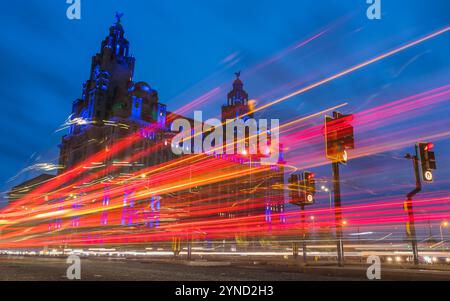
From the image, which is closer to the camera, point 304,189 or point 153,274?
point 153,274

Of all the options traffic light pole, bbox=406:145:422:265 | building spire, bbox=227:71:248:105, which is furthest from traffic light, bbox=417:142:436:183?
building spire, bbox=227:71:248:105

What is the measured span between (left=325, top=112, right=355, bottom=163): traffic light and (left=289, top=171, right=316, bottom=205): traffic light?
4471 millimetres

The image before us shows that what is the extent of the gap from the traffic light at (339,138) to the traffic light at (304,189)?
4.47 meters

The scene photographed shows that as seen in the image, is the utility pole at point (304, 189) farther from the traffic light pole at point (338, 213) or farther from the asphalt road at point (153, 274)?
the asphalt road at point (153, 274)

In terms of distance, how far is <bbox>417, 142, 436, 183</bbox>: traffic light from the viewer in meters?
13.3

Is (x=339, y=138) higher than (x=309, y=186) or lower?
higher

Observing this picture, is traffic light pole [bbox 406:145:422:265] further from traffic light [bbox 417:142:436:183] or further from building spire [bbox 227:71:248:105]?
building spire [bbox 227:71:248:105]

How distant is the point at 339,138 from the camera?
12367 mm

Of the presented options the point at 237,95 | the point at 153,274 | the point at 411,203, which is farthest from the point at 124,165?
the point at 153,274

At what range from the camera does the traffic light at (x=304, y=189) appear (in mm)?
16641

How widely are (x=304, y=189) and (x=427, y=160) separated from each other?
17.9 ft

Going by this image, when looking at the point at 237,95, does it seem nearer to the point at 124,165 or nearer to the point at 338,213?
the point at 124,165

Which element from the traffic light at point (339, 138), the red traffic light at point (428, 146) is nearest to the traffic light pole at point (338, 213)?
the traffic light at point (339, 138)

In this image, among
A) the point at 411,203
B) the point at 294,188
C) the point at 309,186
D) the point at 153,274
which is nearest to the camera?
the point at 153,274
